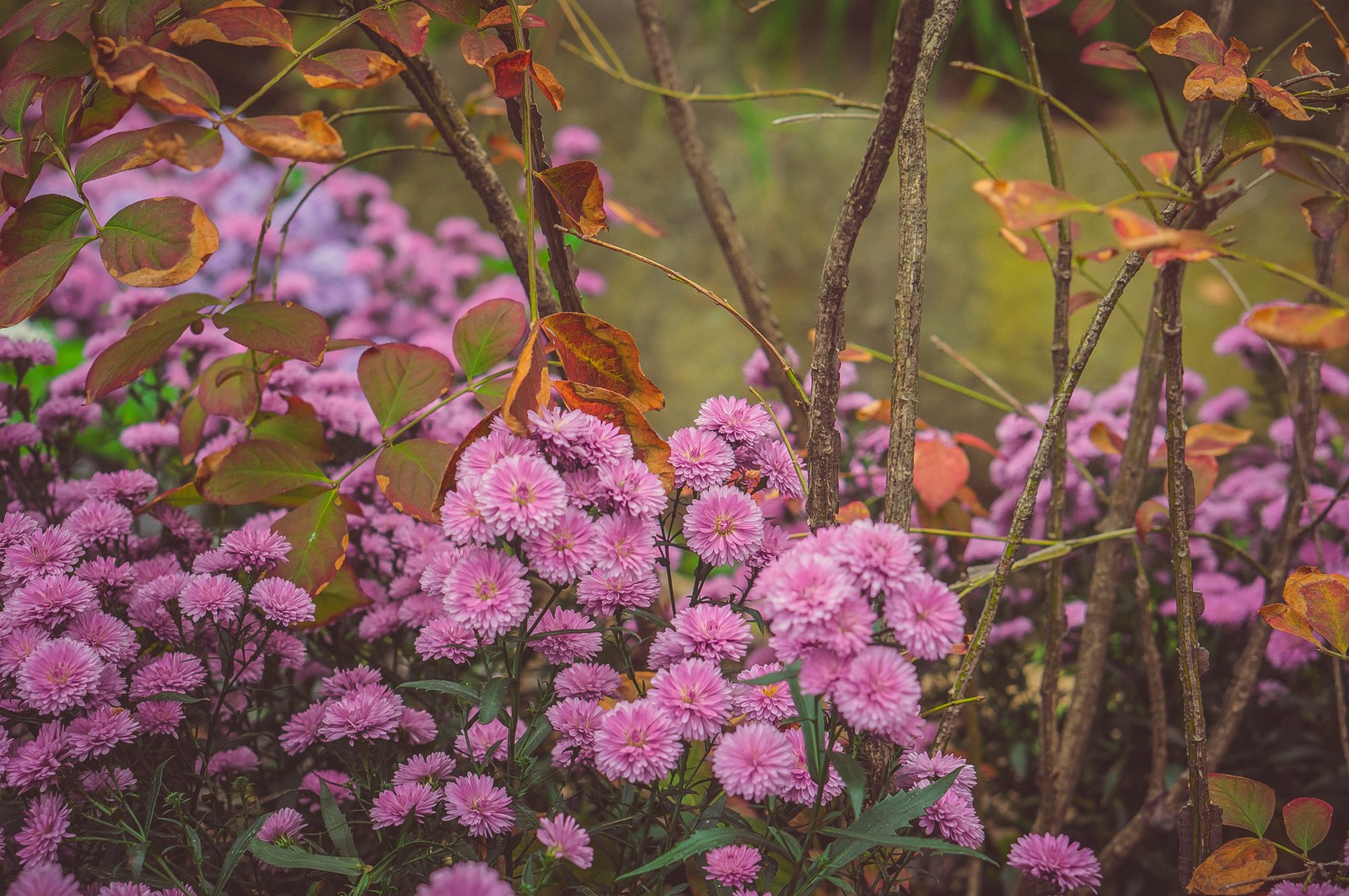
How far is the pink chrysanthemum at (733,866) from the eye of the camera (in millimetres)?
537

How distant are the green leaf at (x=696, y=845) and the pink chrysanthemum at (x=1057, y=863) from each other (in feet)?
0.71

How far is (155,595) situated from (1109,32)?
3.14 metres

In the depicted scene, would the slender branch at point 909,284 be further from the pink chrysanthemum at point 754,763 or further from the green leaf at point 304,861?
the green leaf at point 304,861

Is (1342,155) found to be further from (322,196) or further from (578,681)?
(322,196)

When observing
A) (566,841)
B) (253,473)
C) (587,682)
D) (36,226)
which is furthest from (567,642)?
(36,226)

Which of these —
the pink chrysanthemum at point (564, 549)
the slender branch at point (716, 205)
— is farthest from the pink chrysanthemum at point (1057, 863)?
the slender branch at point (716, 205)

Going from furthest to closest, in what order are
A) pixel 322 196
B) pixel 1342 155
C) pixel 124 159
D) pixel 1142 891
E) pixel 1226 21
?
pixel 322 196
pixel 1142 891
pixel 1226 21
pixel 124 159
pixel 1342 155

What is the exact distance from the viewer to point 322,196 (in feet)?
7.13

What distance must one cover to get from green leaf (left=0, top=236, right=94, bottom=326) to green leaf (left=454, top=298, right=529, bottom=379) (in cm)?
28

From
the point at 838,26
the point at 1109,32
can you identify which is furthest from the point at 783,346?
the point at 1109,32

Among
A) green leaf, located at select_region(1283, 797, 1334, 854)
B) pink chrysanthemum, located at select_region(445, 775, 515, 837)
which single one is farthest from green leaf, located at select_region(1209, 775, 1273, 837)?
pink chrysanthemum, located at select_region(445, 775, 515, 837)

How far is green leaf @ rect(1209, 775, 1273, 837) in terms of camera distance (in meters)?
0.64

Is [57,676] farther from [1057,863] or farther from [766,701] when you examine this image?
[1057,863]

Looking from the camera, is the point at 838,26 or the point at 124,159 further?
the point at 838,26
